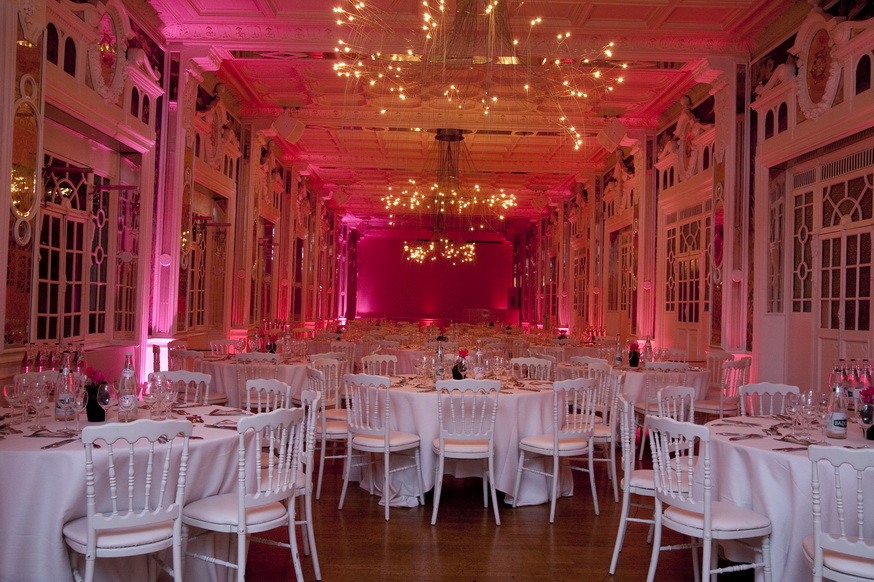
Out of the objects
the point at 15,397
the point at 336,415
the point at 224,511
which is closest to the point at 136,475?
the point at 224,511

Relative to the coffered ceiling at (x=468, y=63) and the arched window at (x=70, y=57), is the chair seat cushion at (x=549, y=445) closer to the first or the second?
the coffered ceiling at (x=468, y=63)

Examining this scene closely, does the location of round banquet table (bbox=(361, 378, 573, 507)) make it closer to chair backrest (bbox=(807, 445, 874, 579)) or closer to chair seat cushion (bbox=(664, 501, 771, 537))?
chair seat cushion (bbox=(664, 501, 771, 537))

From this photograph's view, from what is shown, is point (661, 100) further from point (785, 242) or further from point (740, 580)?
point (740, 580)

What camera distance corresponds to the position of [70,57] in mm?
6891

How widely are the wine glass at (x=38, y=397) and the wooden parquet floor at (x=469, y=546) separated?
1.45m

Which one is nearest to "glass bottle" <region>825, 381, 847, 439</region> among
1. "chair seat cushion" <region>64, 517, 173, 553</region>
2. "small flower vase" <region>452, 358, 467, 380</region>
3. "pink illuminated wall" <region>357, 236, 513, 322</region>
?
"small flower vase" <region>452, 358, 467, 380</region>

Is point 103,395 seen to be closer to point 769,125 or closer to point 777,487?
Answer: point 777,487

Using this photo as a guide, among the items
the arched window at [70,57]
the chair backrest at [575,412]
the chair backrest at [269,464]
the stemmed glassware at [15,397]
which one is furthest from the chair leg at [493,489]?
the arched window at [70,57]

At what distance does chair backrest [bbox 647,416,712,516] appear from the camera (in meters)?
3.52

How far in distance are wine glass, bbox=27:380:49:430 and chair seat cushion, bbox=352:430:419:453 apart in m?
2.23

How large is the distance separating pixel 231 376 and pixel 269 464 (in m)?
3.99

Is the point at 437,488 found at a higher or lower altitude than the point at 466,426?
lower

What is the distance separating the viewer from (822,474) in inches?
140

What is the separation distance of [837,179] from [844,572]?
585 centimetres
